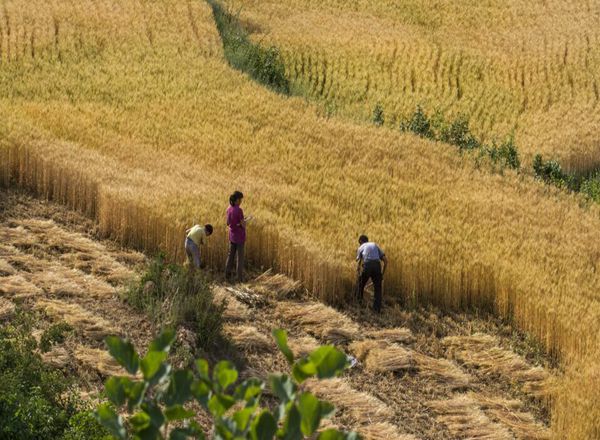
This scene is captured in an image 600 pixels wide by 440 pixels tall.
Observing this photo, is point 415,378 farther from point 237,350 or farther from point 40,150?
point 40,150

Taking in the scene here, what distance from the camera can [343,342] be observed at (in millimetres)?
15711

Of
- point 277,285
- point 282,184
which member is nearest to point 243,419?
point 277,285

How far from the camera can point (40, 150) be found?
66.2 ft

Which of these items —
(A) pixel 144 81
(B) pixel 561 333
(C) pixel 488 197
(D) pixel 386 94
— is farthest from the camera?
(D) pixel 386 94

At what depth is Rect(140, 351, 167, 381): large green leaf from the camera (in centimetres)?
535

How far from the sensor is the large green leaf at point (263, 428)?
17.0ft

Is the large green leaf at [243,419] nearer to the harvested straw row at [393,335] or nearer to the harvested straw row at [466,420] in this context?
the harvested straw row at [466,420]

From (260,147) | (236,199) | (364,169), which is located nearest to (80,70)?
(260,147)

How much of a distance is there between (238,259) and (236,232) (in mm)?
421

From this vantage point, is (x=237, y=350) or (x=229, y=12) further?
(x=229, y=12)

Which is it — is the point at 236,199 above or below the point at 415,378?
above

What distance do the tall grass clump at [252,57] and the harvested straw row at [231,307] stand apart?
→ 51.8 ft

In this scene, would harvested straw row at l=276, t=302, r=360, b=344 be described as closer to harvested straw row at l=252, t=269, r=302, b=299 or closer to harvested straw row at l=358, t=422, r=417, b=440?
harvested straw row at l=252, t=269, r=302, b=299

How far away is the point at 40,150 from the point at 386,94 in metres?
16.4
